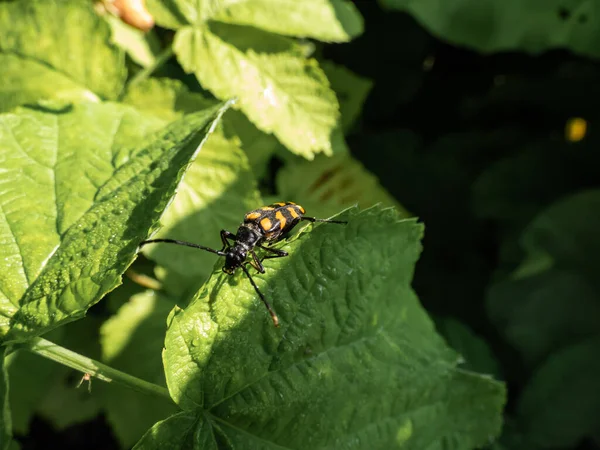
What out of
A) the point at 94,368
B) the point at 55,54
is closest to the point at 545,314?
the point at 94,368

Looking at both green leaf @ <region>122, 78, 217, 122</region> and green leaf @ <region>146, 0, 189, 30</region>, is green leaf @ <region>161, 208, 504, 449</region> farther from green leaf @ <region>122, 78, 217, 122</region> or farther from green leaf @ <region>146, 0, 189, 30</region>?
green leaf @ <region>146, 0, 189, 30</region>

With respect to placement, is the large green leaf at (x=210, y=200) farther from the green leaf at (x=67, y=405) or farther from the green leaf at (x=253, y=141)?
the green leaf at (x=67, y=405)

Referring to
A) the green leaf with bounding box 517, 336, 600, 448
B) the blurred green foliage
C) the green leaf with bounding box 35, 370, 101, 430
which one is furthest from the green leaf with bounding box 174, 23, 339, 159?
the green leaf with bounding box 517, 336, 600, 448

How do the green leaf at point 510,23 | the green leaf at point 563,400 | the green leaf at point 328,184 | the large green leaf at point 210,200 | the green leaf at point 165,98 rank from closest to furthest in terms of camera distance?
1. the large green leaf at point 210,200
2. the green leaf at point 165,98
3. the green leaf at point 328,184
4. the green leaf at point 510,23
5. the green leaf at point 563,400

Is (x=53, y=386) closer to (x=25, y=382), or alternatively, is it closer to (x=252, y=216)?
(x=25, y=382)

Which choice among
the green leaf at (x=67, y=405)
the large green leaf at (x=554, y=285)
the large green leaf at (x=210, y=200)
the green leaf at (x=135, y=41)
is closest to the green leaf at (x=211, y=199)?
the large green leaf at (x=210, y=200)
